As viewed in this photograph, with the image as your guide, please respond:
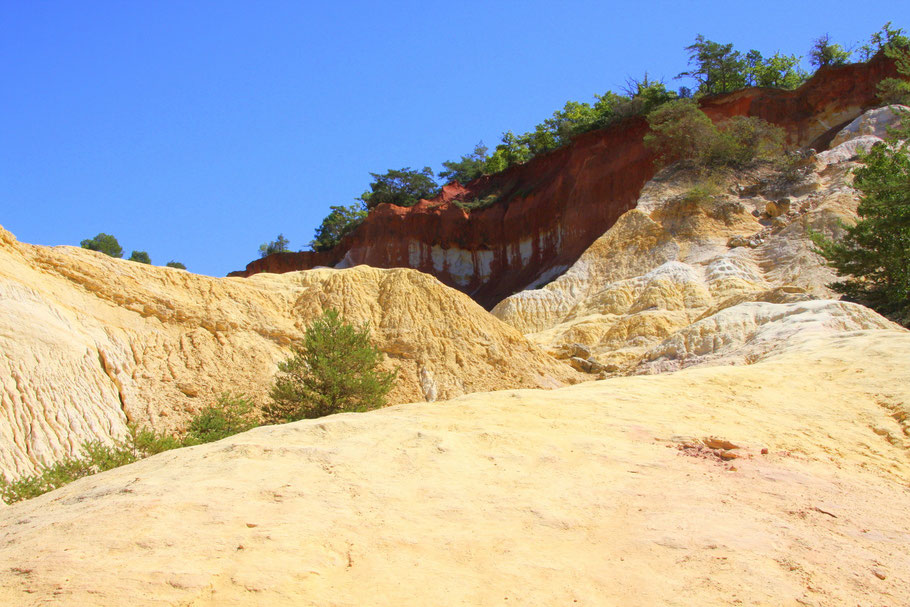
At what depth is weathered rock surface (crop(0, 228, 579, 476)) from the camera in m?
14.0

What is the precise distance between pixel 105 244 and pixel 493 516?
56.3 metres

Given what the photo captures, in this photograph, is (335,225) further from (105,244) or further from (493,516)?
(493,516)

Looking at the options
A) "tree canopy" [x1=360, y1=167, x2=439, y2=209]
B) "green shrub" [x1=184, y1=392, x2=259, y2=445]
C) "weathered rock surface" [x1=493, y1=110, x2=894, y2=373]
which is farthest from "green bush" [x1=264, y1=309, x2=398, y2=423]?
"tree canopy" [x1=360, y1=167, x2=439, y2=209]

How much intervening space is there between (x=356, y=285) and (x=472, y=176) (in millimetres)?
37342

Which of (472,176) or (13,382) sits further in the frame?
(472,176)

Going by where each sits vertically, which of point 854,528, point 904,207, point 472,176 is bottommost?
point 854,528

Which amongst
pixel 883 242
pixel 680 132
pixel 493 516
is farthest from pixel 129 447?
pixel 680 132

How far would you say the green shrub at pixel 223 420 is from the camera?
14.5m

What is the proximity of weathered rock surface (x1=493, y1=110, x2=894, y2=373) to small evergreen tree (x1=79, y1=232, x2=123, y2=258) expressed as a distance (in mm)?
35998

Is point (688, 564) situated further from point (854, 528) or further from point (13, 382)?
point (13, 382)

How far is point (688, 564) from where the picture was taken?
479 centimetres

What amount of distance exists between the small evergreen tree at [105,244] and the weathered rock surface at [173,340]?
37.5 metres

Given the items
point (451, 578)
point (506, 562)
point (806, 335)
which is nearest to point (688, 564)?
point (506, 562)

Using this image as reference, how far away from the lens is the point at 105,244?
181ft
